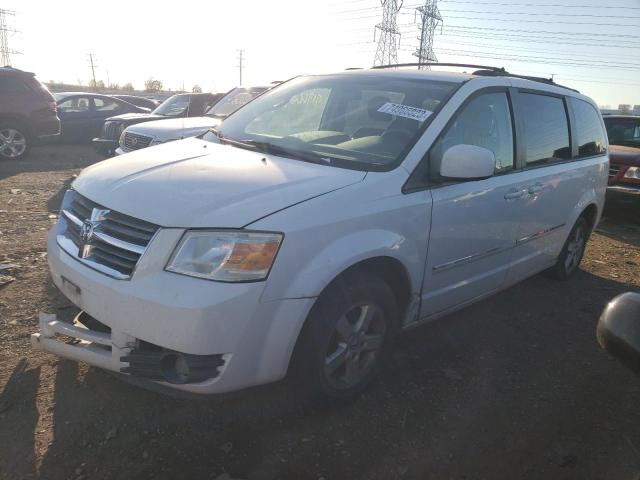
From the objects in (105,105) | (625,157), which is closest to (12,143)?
(105,105)

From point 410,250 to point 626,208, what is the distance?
22.5ft

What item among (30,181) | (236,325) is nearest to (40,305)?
(236,325)

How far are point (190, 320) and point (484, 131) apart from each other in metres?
2.35

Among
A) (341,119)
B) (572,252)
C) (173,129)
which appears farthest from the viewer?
(173,129)

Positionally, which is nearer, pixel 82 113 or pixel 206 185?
pixel 206 185

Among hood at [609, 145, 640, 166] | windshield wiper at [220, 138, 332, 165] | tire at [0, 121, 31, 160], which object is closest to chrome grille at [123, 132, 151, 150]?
windshield wiper at [220, 138, 332, 165]

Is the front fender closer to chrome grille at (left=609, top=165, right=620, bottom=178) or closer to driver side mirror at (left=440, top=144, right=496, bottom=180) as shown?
driver side mirror at (left=440, top=144, right=496, bottom=180)

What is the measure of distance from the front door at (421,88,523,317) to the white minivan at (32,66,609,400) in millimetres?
14

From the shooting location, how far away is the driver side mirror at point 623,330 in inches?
47.9

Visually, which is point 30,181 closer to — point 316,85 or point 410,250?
point 316,85

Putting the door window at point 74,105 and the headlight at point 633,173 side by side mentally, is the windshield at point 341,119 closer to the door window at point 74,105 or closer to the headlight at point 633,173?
the headlight at point 633,173

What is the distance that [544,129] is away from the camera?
4125 mm

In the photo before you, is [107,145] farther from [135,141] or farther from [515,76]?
[515,76]

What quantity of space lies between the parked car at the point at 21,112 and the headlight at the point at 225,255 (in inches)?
405
